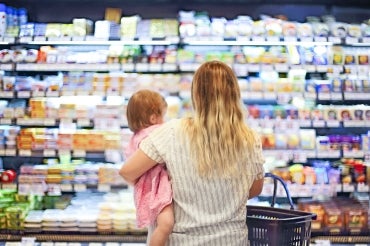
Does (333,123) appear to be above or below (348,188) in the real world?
above

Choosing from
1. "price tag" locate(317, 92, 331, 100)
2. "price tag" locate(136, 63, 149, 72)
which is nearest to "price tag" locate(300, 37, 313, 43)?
"price tag" locate(317, 92, 331, 100)

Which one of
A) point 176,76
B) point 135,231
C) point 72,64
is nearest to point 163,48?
point 176,76

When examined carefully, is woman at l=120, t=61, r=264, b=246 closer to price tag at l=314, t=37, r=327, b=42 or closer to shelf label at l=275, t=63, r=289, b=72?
shelf label at l=275, t=63, r=289, b=72

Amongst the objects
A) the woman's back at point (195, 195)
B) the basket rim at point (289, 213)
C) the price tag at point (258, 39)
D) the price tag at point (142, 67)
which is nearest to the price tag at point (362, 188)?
the price tag at point (258, 39)

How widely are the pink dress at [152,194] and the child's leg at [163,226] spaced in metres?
0.03

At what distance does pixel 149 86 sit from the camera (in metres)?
4.98

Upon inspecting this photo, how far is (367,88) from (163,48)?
1728 mm

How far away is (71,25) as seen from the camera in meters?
5.02

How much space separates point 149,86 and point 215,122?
8.12 feet

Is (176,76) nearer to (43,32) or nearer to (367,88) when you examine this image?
(43,32)

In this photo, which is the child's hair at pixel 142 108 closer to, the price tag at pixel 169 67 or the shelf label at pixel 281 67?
the price tag at pixel 169 67

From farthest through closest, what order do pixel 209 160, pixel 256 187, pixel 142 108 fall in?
pixel 142 108
pixel 256 187
pixel 209 160

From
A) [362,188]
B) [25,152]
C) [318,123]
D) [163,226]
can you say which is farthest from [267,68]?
[163,226]

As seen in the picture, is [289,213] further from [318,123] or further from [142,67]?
[142,67]
